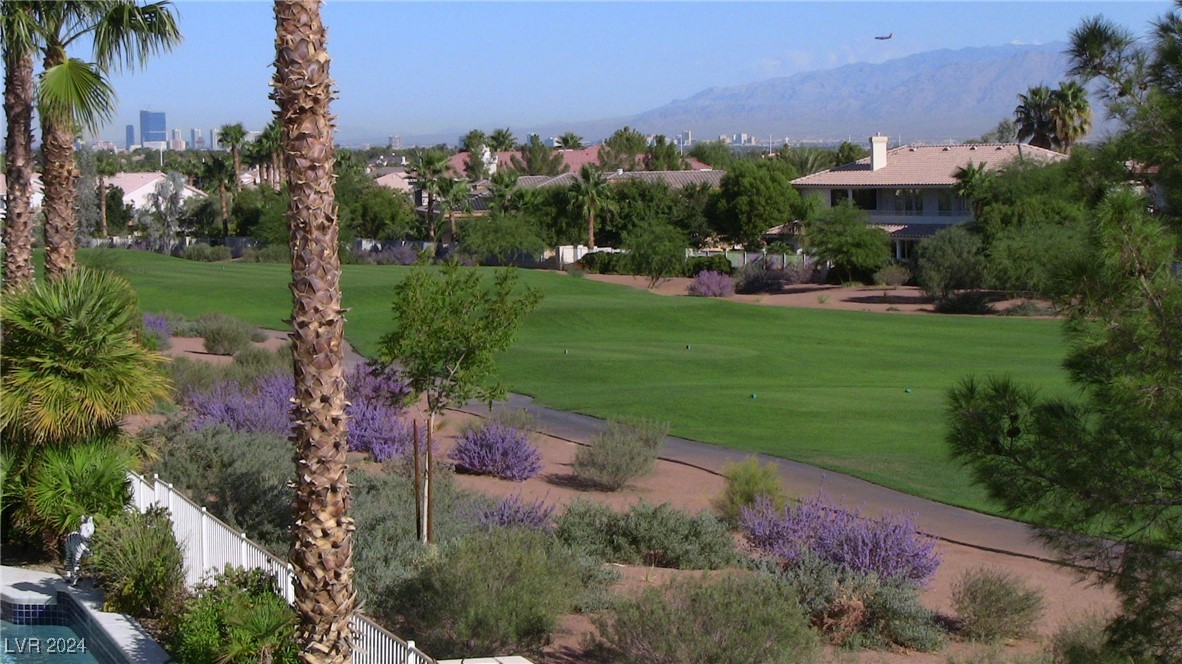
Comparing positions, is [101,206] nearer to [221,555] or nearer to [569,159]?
[569,159]

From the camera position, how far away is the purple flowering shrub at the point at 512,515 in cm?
1632

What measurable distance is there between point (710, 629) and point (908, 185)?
7298cm

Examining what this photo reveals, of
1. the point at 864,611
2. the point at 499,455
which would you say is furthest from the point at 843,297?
the point at 864,611

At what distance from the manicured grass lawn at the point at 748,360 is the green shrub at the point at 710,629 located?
32.7 ft

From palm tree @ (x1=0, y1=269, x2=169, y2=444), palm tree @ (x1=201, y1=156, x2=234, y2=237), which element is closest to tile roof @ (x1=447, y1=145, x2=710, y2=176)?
palm tree @ (x1=201, y1=156, x2=234, y2=237)

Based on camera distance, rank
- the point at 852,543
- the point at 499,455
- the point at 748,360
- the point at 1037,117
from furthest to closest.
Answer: the point at 1037,117 < the point at 748,360 < the point at 499,455 < the point at 852,543

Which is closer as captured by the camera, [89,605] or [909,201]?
[89,605]

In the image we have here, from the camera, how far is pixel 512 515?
656 inches

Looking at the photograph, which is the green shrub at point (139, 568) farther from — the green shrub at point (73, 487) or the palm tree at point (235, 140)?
the palm tree at point (235, 140)

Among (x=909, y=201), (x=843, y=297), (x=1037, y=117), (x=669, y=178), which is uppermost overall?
(x=1037, y=117)

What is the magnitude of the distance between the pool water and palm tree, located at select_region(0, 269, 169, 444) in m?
2.29

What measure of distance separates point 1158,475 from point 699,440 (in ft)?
55.8

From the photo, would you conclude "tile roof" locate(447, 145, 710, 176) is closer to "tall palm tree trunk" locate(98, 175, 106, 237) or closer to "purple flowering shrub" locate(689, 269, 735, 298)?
"tall palm tree trunk" locate(98, 175, 106, 237)

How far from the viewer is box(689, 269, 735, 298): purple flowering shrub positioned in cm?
6894
